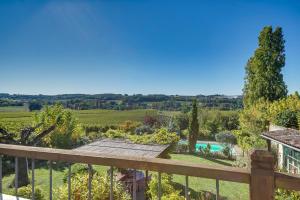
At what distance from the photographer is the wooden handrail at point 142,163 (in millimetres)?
1587

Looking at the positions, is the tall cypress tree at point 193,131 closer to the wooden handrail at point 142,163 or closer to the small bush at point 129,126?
the small bush at point 129,126

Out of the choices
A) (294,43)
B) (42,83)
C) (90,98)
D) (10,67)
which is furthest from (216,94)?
(10,67)

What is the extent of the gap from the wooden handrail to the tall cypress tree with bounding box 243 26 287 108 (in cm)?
2154

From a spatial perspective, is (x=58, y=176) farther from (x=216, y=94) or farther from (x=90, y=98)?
(x=216, y=94)

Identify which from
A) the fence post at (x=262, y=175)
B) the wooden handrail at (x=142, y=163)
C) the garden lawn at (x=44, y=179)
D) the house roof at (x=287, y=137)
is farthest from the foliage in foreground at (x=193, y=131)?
the fence post at (x=262, y=175)

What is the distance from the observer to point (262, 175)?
1.52 m

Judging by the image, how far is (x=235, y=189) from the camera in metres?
10.7

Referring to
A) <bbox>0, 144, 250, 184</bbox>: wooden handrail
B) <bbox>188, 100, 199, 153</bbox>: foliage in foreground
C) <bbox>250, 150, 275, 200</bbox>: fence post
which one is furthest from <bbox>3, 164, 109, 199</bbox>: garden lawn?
<bbox>188, 100, 199, 153</bbox>: foliage in foreground

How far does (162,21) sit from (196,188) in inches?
462

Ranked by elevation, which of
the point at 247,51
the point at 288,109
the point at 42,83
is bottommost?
the point at 288,109

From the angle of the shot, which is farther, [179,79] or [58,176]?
[179,79]

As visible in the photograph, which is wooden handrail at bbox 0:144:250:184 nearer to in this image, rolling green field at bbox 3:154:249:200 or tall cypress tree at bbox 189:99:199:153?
rolling green field at bbox 3:154:249:200

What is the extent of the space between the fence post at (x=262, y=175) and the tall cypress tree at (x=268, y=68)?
2153 cm

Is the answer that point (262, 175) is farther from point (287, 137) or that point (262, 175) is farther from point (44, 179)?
point (44, 179)
